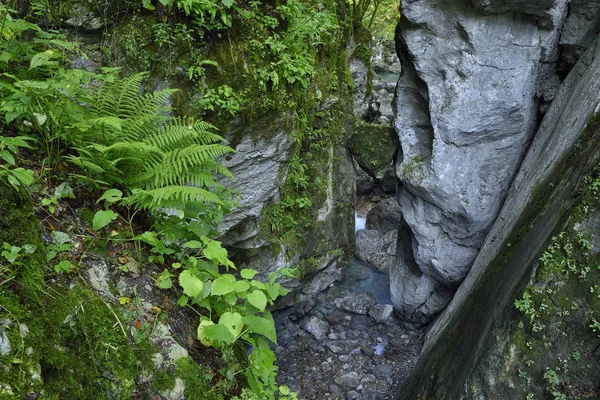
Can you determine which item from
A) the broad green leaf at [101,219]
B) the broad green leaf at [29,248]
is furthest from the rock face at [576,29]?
the broad green leaf at [29,248]

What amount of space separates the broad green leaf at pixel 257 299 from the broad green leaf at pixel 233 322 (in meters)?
0.12

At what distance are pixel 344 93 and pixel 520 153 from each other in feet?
12.9

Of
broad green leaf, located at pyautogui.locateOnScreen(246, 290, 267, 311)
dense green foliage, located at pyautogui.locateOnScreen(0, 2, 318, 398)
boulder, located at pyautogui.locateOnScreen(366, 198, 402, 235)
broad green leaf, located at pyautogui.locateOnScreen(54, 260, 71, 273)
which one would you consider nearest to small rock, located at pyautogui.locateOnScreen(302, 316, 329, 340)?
boulder, located at pyautogui.locateOnScreen(366, 198, 402, 235)

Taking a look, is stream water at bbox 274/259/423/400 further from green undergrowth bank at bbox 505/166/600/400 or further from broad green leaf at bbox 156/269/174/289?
broad green leaf at bbox 156/269/174/289

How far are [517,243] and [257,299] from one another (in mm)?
4291

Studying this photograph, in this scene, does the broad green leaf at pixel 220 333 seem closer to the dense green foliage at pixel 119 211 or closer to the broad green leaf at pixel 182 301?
the dense green foliage at pixel 119 211

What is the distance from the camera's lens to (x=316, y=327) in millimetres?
9719

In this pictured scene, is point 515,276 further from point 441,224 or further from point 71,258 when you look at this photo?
point 71,258

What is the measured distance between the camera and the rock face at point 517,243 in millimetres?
4605

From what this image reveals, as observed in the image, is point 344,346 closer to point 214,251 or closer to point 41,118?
point 214,251

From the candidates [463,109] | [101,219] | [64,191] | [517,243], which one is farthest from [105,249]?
[463,109]

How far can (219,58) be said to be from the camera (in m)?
6.12

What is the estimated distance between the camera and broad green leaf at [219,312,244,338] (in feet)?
8.15

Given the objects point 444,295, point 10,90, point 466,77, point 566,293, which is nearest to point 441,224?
point 444,295
